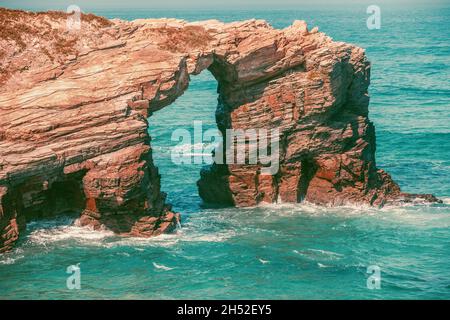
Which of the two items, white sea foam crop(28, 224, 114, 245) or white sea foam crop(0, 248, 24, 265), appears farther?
white sea foam crop(28, 224, 114, 245)

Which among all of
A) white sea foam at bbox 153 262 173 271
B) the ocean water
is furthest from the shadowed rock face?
white sea foam at bbox 153 262 173 271

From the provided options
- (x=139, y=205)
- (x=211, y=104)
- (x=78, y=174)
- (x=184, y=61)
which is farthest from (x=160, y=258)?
(x=211, y=104)

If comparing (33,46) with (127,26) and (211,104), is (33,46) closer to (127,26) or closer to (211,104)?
(127,26)

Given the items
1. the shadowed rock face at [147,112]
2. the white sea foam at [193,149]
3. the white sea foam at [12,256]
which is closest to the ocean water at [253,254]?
the white sea foam at [12,256]

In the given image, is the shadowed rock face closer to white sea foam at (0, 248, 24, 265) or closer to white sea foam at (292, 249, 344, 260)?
white sea foam at (0, 248, 24, 265)

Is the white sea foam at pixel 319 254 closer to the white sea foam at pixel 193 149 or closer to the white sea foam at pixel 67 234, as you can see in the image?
the white sea foam at pixel 67 234

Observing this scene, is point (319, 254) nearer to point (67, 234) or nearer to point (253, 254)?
point (253, 254)

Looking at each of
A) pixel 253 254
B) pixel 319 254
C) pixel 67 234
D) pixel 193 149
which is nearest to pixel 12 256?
pixel 67 234

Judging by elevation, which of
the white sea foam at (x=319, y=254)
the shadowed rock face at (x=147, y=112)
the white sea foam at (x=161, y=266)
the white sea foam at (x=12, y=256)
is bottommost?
the white sea foam at (x=319, y=254)
